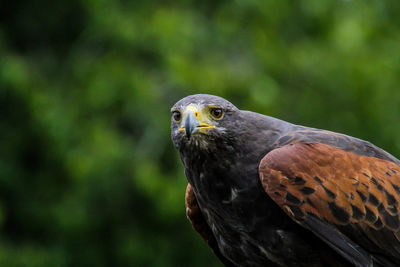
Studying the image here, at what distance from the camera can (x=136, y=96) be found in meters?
9.62

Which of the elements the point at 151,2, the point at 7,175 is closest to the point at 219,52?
the point at 151,2

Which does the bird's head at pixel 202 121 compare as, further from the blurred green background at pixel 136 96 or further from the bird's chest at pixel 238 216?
the blurred green background at pixel 136 96

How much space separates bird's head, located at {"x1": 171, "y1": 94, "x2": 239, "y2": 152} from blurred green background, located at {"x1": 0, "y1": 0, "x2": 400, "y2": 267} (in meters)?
4.54

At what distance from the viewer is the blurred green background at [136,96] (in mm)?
9508

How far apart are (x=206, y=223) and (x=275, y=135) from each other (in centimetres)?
95

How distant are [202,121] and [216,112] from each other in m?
0.16

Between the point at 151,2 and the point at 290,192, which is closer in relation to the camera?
the point at 290,192

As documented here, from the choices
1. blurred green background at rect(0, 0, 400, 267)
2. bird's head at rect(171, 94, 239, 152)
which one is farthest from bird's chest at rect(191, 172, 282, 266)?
blurred green background at rect(0, 0, 400, 267)

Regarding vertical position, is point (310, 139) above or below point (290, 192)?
above

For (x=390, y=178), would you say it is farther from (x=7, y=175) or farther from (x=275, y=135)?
(x=7, y=175)

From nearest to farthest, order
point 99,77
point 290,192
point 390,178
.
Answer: point 290,192
point 390,178
point 99,77

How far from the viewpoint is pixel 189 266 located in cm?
1033

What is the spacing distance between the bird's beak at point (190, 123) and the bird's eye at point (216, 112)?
18 centimetres

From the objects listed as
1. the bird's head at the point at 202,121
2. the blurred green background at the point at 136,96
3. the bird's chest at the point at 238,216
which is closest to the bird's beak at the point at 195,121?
the bird's head at the point at 202,121
